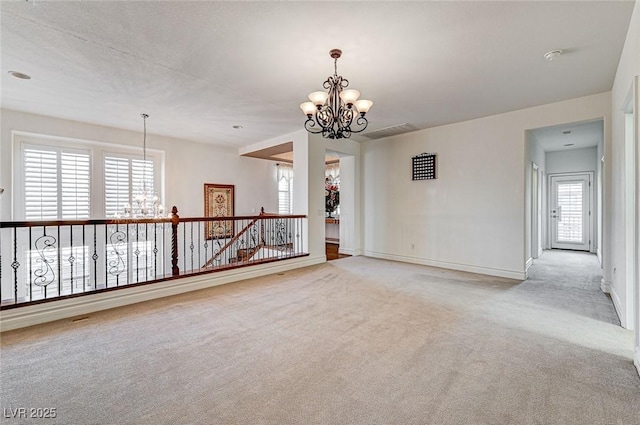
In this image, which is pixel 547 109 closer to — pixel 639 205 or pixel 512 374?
pixel 639 205

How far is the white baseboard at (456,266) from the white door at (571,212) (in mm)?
4711

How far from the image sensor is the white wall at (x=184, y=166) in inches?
188

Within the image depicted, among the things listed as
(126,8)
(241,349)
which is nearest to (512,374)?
(241,349)

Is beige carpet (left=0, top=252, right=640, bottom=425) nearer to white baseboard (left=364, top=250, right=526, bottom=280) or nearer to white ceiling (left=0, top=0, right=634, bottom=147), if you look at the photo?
white baseboard (left=364, top=250, right=526, bottom=280)

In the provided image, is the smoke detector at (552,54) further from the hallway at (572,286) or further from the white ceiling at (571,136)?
the hallway at (572,286)

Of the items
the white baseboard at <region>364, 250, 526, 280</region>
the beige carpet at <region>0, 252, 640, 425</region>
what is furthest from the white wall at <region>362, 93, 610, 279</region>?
the beige carpet at <region>0, 252, 640, 425</region>

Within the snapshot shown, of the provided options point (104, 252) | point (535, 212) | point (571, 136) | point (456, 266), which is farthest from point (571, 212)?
point (104, 252)

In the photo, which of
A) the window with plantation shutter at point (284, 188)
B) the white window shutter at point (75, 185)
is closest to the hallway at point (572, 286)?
the window with plantation shutter at point (284, 188)

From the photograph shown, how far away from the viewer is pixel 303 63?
316cm

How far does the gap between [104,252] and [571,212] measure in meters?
11.8

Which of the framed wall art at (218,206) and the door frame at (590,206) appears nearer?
the framed wall art at (218,206)

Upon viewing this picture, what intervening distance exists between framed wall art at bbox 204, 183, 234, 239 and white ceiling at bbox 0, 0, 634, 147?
292cm

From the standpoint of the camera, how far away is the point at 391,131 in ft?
20.1

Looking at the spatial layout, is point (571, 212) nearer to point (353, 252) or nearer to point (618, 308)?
point (618, 308)
